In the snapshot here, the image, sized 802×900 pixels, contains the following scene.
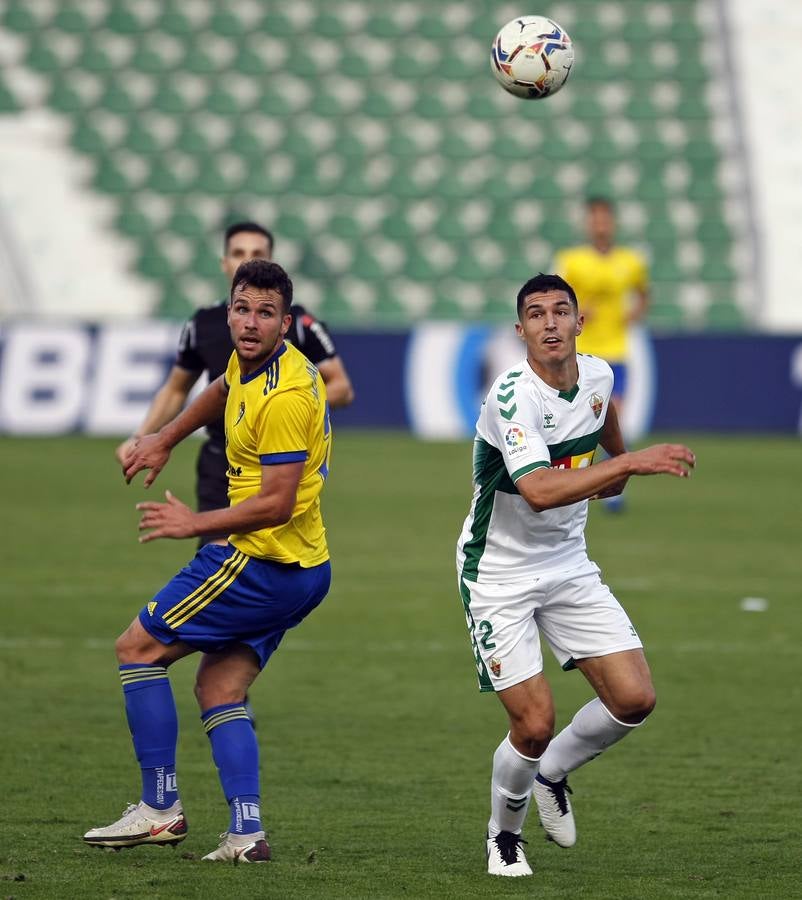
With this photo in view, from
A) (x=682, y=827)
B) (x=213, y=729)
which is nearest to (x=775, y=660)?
(x=682, y=827)

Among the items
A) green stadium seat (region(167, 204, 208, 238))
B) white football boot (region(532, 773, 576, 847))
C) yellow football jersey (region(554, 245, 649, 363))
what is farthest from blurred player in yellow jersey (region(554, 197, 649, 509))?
green stadium seat (region(167, 204, 208, 238))

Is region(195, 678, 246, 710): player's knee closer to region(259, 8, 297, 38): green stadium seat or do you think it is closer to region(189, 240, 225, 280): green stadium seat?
region(189, 240, 225, 280): green stadium seat

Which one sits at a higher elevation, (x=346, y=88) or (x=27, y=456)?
(x=346, y=88)

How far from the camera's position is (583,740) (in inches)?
223

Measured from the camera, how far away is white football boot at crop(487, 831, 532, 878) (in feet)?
17.5

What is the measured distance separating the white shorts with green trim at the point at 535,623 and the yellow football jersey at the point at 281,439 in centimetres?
57

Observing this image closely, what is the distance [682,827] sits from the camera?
5898mm

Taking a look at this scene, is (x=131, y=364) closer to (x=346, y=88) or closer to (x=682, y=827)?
(x=346, y=88)

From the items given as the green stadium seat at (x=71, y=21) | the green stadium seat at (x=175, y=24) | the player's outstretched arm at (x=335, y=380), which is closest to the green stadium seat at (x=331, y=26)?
the green stadium seat at (x=175, y=24)

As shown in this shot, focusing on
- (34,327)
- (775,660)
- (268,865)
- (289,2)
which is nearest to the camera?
(268,865)

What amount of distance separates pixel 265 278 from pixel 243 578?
94 centimetres

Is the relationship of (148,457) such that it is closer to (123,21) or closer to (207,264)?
(207,264)

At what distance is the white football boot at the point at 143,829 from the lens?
17.5ft

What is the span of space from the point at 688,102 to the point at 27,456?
1401 cm
